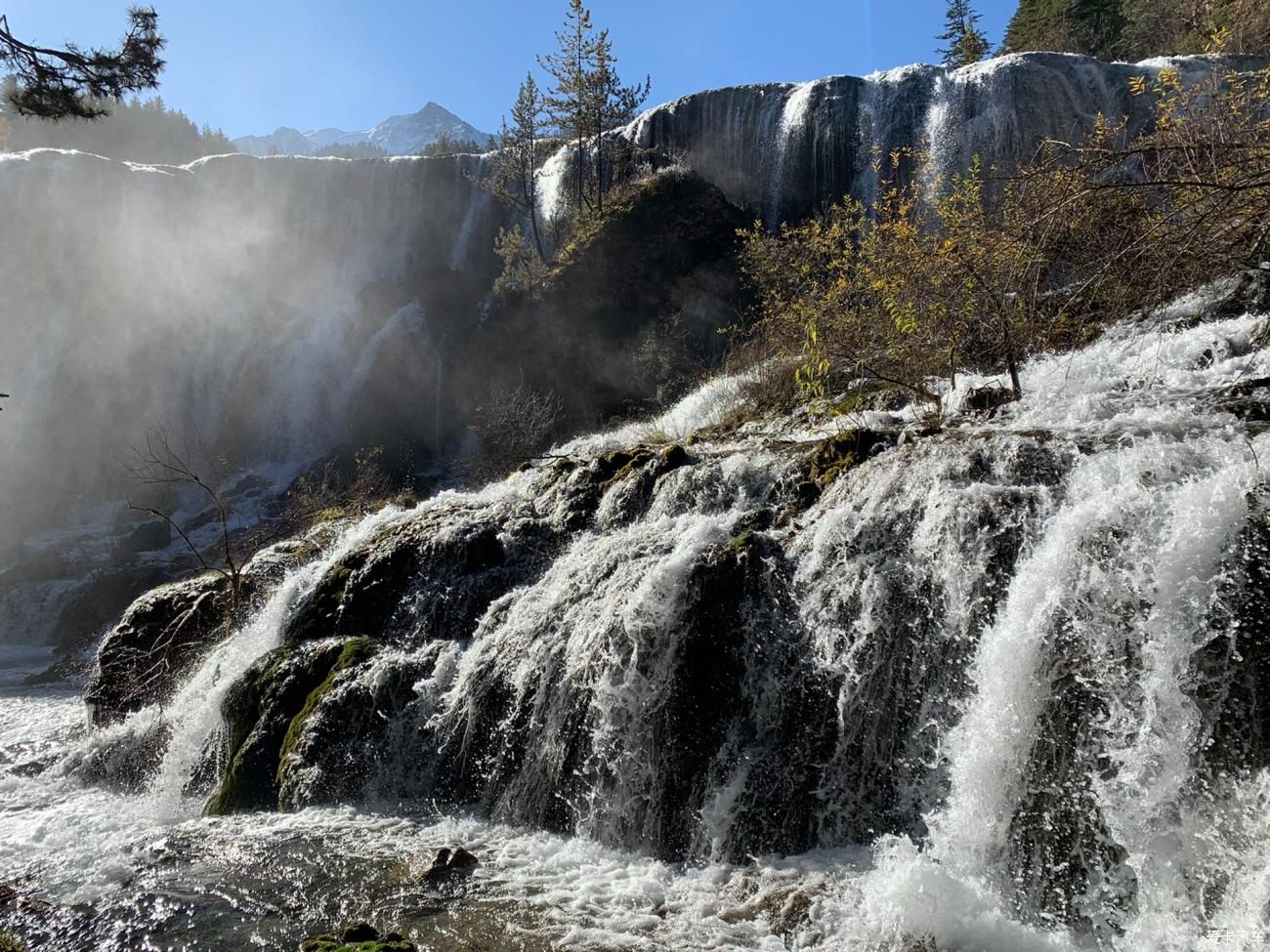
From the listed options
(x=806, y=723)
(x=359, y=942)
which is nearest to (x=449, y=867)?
(x=359, y=942)

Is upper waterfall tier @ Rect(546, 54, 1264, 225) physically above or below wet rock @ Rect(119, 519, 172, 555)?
above

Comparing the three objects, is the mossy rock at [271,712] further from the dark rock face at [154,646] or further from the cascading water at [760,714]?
the dark rock face at [154,646]

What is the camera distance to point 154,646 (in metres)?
10.2

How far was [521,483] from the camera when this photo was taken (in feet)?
36.6

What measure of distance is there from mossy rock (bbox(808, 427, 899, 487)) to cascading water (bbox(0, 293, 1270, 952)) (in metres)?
0.09

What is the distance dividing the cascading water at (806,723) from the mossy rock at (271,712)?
7cm

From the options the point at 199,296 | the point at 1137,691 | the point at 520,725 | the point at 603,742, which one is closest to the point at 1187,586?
the point at 1137,691

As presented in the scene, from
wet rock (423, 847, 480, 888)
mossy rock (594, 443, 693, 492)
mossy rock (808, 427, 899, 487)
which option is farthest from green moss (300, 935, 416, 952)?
mossy rock (594, 443, 693, 492)

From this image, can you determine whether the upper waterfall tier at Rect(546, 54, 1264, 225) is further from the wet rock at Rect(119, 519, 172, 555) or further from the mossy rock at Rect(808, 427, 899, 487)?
the wet rock at Rect(119, 519, 172, 555)

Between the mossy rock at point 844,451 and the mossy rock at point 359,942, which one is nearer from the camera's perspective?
the mossy rock at point 359,942

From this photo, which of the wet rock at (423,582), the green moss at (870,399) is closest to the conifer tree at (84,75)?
the wet rock at (423,582)

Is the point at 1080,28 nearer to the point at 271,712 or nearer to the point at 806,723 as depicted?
the point at 806,723

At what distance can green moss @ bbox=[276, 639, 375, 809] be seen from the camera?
288 inches

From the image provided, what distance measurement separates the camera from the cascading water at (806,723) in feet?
12.8
